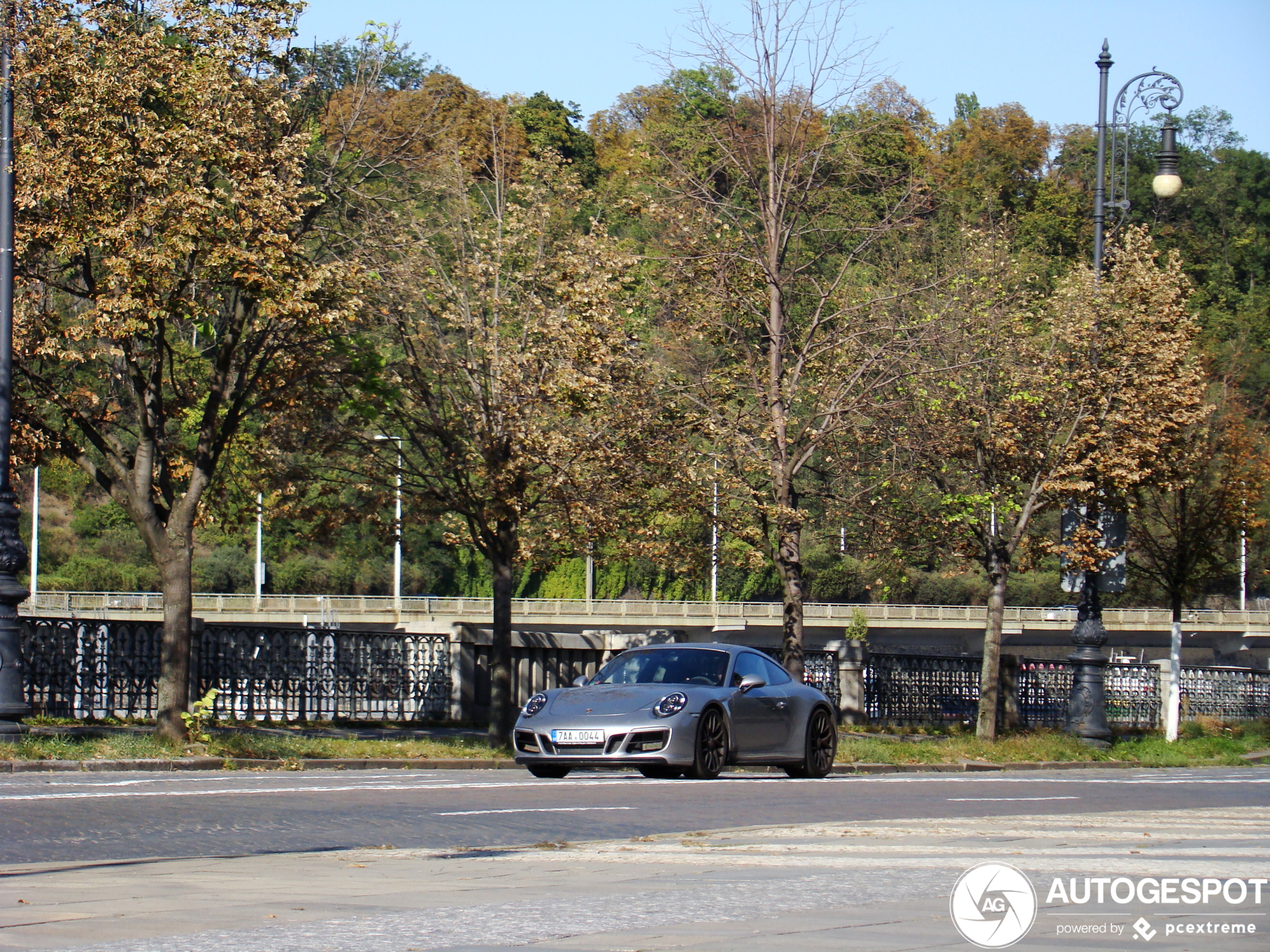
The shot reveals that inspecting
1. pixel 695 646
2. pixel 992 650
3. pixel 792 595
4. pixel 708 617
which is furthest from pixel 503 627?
pixel 708 617

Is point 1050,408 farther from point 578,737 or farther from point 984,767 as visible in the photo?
point 578,737

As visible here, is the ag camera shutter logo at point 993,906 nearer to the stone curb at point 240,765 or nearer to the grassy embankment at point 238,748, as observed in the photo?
the stone curb at point 240,765

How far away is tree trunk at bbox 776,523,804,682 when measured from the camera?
23.4 m

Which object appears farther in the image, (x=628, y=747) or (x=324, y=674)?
(x=324, y=674)

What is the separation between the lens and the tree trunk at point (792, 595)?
2339 centimetres

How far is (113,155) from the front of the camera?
17.1 m

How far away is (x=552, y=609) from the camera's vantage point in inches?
2761

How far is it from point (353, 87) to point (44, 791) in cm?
1229

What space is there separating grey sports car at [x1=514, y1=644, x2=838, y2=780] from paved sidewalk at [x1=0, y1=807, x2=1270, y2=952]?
14.1 feet

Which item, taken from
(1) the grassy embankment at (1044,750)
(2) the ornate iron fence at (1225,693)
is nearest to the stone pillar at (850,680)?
(1) the grassy embankment at (1044,750)

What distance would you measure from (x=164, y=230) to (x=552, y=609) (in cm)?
5377

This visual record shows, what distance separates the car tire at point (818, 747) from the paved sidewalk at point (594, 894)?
21.1 ft

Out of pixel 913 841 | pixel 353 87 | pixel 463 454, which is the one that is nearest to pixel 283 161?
pixel 353 87

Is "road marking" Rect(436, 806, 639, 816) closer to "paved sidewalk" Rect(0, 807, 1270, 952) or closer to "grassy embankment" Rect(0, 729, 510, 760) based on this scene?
"paved sidewalk" Rect(0, 807, 1270, 952)
